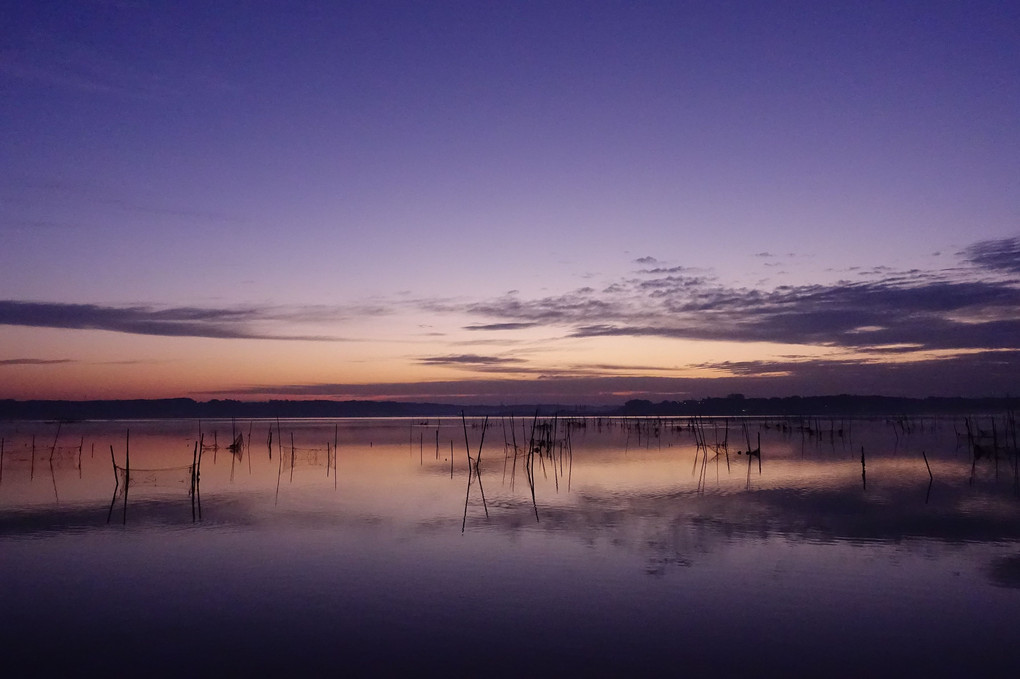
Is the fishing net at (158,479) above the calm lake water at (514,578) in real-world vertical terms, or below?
above

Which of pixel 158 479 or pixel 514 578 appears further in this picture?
pixel 158 479

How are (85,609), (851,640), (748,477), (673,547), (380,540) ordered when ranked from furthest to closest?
(748,477)
(380,540)
(673,547)
(85,609)
(851,640)

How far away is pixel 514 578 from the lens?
9680 millimetres

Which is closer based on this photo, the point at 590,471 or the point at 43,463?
the point at 590,471

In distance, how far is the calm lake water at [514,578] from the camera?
697cm

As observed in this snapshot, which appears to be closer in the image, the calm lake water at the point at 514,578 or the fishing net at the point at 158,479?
the calm lake water at the point at 514,578

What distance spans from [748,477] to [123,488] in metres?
17.2

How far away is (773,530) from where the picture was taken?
1277 cm

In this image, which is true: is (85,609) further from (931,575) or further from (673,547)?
(931,575)

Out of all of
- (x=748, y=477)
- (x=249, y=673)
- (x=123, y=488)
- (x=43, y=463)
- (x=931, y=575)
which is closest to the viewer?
(x=249, y=673)

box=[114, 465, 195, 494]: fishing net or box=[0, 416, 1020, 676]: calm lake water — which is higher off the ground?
box=[114, 465, 195, 494]: fishing net

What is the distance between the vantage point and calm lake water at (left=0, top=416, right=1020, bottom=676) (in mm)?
6969

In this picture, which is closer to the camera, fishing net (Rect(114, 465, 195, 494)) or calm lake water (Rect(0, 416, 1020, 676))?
calm lake water (Rect(0, 416, 1020, 676))

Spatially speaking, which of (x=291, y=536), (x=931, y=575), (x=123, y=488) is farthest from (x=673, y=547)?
(x=123, y=488)
